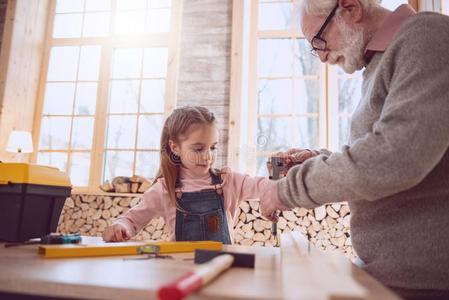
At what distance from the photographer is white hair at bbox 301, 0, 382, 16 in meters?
1.43

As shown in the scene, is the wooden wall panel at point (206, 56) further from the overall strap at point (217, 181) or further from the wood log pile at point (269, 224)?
the overall strap at point (217, 181)

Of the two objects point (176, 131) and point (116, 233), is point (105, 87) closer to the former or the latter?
point (176, 131)

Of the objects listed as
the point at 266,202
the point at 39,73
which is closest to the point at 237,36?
the point at 39,73

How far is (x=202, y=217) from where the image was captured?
5.78 feet

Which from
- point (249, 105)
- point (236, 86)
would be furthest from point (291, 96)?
point (236, 86)

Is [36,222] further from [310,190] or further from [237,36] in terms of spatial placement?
[237,36]

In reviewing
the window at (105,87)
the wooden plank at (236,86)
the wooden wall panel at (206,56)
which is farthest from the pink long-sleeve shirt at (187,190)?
the window at (105,87)

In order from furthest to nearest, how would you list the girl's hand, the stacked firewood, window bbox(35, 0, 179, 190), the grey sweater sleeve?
window bbox(35, 0, 179, 190) → the stacked firewood → the girl's hand → the grey sweater sleeve

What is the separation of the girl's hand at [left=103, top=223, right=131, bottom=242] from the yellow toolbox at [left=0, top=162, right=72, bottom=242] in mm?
245

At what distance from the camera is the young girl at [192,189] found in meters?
1.76

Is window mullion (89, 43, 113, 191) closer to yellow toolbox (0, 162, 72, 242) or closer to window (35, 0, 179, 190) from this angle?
window (35, 0, 179, 190)

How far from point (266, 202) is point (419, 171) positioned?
0.51 meters

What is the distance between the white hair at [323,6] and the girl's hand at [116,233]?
43.4 inches

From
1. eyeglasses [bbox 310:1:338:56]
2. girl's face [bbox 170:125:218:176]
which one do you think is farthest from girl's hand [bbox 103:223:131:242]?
eyeglasses [bbox 310:1:338:56]
